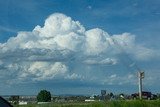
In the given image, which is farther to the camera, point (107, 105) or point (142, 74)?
point (142, 74)

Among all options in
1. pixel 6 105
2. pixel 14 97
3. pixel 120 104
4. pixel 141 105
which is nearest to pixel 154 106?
pixel 141 105

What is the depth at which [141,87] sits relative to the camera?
11631 centimetres

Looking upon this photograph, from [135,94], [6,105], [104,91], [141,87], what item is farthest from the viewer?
[135,94]

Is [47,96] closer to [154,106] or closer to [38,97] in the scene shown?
[38,97]

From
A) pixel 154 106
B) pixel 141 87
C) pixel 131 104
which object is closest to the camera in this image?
pixel 131 104

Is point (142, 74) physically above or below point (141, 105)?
above

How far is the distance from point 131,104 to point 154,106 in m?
5.90

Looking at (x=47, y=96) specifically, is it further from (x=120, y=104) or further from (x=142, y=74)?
(x=120, y=104)

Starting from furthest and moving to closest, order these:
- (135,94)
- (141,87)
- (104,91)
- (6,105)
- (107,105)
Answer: (135,94) < (141,87) < (104,91) < (107,105) < (6,105)

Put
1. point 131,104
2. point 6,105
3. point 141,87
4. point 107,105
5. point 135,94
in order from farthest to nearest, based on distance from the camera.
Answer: point 135,94
point 141,87
point 131,104
point 107,105
point 6,105

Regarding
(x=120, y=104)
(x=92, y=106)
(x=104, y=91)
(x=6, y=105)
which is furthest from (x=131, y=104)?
(x=6, y=105)

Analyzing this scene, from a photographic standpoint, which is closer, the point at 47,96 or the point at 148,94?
the point at 47,96

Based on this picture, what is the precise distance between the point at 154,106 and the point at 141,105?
3535 mm

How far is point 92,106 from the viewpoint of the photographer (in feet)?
181
